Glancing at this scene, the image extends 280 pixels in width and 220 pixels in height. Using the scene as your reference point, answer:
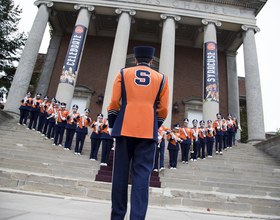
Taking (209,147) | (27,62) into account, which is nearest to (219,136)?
(209,147)

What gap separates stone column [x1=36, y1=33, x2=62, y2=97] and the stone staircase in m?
8.31

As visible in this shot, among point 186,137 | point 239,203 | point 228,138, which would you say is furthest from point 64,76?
point 239,203

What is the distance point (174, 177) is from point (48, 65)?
17208 mm

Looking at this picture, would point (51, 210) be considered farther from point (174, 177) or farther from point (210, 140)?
point (210, 140)

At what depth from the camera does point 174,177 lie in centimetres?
761

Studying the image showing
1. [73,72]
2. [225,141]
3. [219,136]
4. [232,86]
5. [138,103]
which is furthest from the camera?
[232,86]

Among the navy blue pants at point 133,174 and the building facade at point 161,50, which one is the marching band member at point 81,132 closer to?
the building facade at point 161,50

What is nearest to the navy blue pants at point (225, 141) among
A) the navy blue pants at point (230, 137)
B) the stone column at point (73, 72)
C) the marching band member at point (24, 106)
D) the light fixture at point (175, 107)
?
the navy blue pants at point (230, 137)

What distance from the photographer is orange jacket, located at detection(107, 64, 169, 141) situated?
2.38 metres

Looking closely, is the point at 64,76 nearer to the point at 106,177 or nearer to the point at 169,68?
the point at 169,68

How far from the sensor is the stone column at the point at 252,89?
13930 mm

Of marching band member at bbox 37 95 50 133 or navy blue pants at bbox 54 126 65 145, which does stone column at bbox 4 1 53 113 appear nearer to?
marching band member at bbox 37 95 50 133

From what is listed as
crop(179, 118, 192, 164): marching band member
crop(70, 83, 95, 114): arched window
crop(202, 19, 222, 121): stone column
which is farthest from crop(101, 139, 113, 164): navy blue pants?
crop(70, 83, 95, 114): arched window

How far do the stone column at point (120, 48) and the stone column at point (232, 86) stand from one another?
10989 mm
